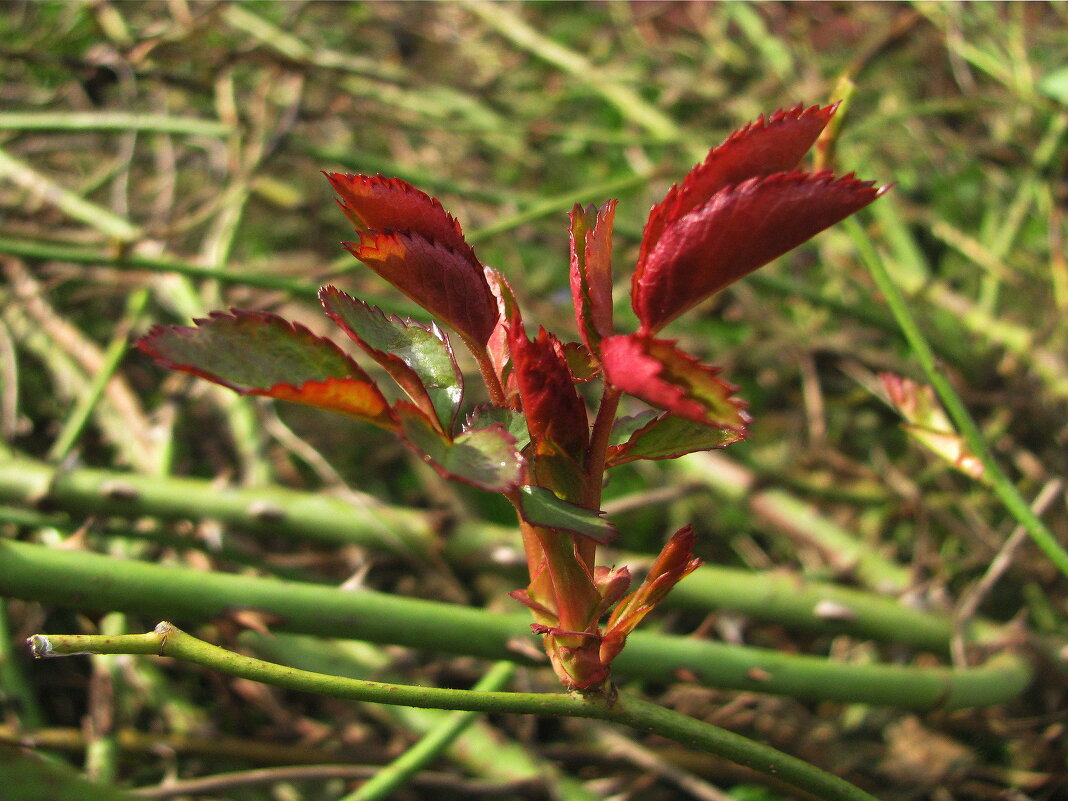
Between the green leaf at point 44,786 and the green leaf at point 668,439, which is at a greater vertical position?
the green leaf at point 668,439

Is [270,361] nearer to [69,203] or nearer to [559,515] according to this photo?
[559,515]

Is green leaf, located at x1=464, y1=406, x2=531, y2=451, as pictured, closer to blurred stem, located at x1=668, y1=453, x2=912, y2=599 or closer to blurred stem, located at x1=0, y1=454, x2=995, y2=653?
Answer: blurred stem, located at x1=0, y1=454, x2=995, y2=653

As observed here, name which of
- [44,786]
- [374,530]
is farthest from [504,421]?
[374,530]

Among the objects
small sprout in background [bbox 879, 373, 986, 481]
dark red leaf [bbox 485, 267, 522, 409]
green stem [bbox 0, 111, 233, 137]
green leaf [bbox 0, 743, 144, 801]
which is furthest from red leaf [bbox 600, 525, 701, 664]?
green stem [bbox 0, 111, 233, 137]

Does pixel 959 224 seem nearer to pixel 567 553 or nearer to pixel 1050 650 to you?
pixel 1050 650

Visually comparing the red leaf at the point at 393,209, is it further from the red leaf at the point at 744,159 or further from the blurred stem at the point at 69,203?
the blurred stem at the point at 69,203

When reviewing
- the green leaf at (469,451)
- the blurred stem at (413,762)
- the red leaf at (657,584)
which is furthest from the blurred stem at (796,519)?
the green leaf at (469,451)

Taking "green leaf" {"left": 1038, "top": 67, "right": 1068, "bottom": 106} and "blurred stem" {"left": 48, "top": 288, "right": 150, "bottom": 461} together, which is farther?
"green leaf" {"left": 1038, "top": 67, "right": 1068, "bottom": 106}
